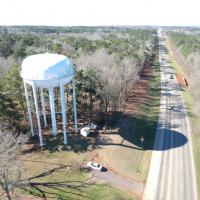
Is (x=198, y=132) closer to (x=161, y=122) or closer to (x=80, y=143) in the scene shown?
(x=161, y=122)

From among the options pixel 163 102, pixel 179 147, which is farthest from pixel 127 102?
pixel 179 147

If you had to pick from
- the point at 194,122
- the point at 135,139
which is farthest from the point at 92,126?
the point at 194,122

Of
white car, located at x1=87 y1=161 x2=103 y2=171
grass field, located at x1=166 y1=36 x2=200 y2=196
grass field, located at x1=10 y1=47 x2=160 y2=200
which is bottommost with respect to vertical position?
grass field, located at x1=166 y1=36 x2=200 y2=196

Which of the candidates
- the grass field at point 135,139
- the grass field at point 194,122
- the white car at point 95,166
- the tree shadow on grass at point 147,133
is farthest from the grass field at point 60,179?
the grass field at point 194,122

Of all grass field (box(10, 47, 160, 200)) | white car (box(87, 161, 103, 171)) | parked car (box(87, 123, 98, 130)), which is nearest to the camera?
grass field (box(10, 47, 160, 200))

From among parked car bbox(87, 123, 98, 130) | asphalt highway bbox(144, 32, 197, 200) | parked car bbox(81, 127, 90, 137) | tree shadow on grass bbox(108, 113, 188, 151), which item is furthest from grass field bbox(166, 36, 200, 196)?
parked car bbox(81, 127, 90, 137)

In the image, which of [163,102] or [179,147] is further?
[163,102]

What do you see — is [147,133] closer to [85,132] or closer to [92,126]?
[92,126]

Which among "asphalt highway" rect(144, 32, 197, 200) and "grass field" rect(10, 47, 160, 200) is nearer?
"grass field" rect(10, 47, 160, 200)

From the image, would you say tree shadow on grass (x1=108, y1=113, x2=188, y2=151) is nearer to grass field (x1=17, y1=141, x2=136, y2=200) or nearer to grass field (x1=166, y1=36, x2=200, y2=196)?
grass field (x1=166, y1=36, x2=200, y2=196)
